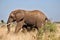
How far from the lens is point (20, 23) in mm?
11953

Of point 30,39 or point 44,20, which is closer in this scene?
point 30,39

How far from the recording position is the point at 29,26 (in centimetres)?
1180

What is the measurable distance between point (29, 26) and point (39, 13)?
876mm

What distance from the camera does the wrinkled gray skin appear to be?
39.2ft

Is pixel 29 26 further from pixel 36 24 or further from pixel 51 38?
pixel 51 38

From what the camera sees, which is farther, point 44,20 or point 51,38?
point 44,20

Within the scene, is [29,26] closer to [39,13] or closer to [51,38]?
[39,13]

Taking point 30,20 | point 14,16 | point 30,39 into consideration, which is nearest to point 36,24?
point 30,20

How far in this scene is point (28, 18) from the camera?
12070mm

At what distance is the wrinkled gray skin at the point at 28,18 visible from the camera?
12.0 meters

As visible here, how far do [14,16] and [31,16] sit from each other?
884mm

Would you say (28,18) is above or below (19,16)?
below

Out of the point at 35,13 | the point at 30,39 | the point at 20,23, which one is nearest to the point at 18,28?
the point at 20,23

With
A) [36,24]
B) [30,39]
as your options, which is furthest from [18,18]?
[30,39]
